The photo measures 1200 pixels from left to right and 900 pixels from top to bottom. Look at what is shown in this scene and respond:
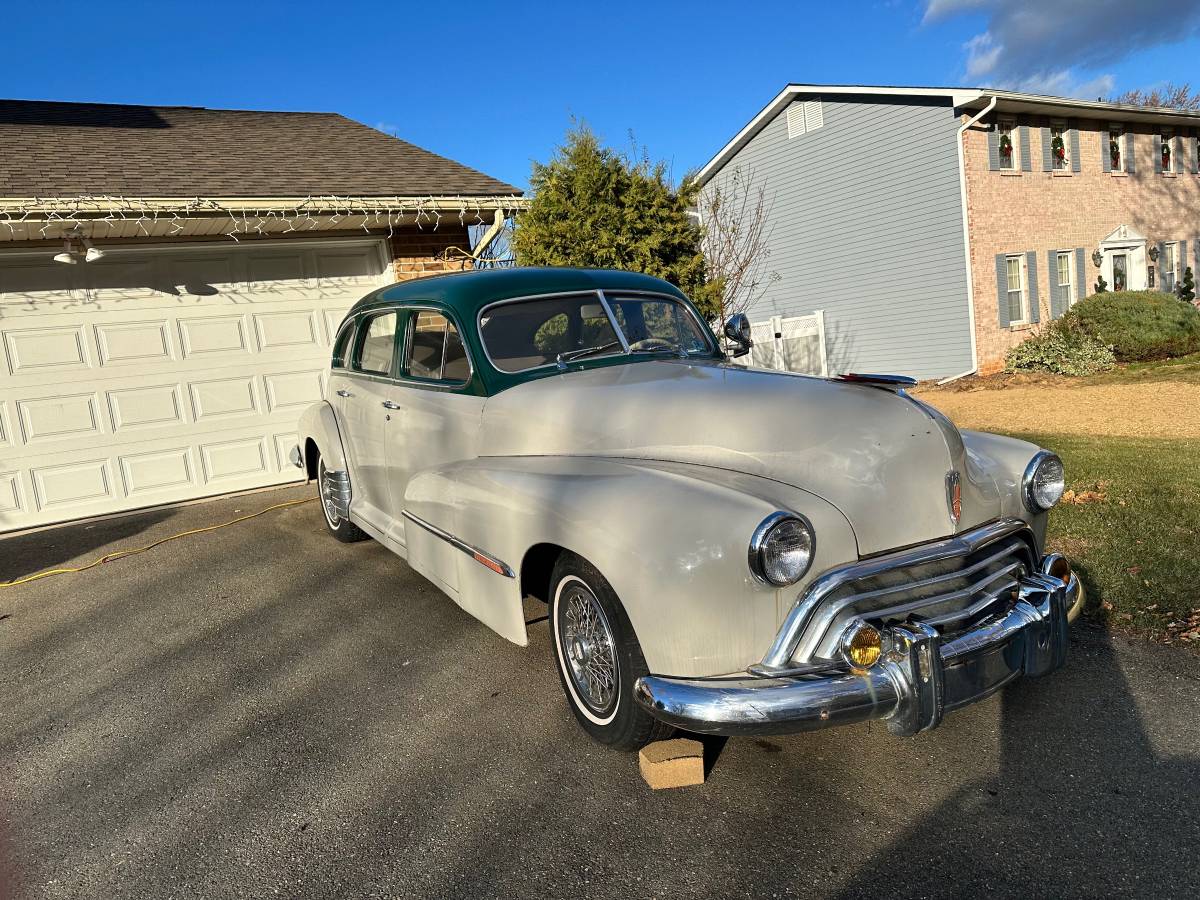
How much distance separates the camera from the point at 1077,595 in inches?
127

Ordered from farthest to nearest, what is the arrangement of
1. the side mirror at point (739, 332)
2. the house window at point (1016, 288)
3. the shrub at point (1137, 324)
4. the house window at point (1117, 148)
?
the house window at point (1117, 148) → the house window at point (1016, 288) → the shrub at point (1137, 324) → the side mirror at point (739, 332)

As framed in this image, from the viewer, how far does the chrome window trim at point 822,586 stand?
2602 mm

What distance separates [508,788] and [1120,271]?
23323mm

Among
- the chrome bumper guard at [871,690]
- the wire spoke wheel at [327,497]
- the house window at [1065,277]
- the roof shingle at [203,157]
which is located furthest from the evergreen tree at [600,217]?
the house window at [1065,277]

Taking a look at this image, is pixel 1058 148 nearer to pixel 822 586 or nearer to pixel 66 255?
pixel 66 255

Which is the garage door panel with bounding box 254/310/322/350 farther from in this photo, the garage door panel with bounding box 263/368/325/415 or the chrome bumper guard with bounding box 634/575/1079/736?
the chrome bumper guard with bounding box 634/575/1079/736

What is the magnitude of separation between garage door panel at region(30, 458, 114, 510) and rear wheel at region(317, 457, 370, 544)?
2.65 m

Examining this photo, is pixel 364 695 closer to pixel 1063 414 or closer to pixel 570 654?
pixel 570 654

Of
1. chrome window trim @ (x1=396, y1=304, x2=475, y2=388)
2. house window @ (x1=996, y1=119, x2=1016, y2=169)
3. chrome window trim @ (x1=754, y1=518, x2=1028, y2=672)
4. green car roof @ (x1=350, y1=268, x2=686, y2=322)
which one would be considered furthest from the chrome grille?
house window @ (x1=996, y1=119, x2=1016, y2=169)

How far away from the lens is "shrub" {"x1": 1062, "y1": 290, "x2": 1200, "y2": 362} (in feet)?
52.6

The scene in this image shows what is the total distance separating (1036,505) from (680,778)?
1.76m

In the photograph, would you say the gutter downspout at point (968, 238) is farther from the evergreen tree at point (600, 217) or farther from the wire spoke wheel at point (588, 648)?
the wire spoke wheel at point (588, 648)

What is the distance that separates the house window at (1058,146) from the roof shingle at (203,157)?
15792 millimetres

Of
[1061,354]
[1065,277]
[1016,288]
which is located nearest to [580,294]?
[1061,354]
